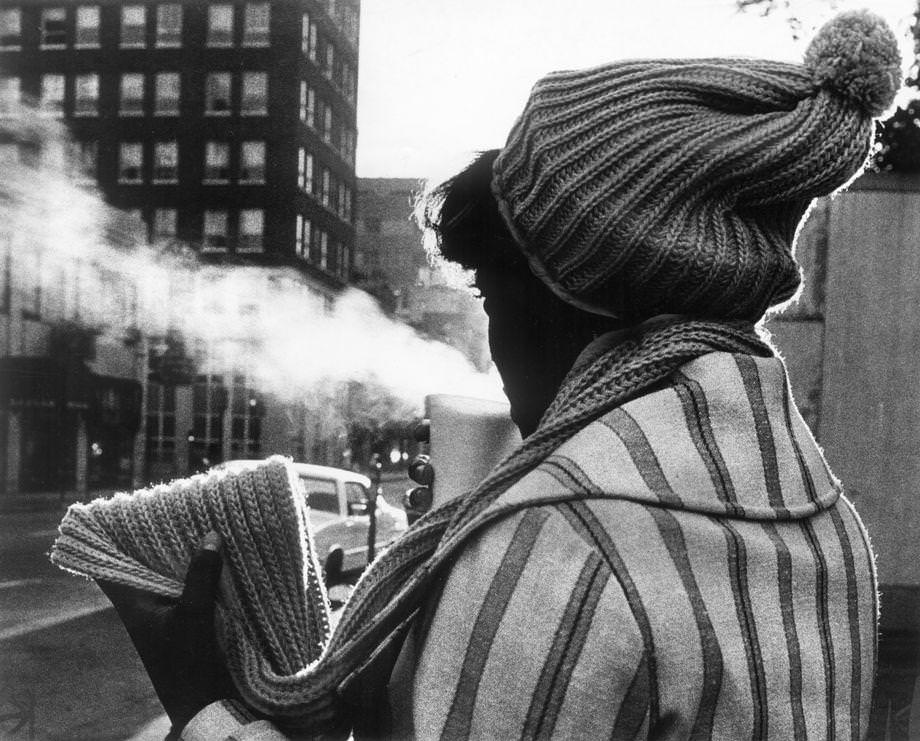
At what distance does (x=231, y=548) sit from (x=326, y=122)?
4320 mm

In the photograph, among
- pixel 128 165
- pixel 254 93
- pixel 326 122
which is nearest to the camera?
pixel 326 122

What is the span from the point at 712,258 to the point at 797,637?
11.8 inches

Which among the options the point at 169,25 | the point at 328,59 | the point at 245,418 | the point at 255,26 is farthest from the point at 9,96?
the point at 328,59

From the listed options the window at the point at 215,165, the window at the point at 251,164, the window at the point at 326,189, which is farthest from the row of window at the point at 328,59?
the window at the point at 215,165

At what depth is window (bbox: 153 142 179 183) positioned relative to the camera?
266 inches

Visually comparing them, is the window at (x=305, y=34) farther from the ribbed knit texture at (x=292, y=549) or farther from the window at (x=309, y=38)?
the ribbed knit texture at (x=292, y=549)

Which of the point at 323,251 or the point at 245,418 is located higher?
the point at 323,251

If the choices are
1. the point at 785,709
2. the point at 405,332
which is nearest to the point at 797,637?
the point at 785,709

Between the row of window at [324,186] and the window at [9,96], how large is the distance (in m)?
1.86

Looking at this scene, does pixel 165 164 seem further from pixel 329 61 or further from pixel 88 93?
pixel 329 61

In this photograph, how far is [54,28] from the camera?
470 centimetres

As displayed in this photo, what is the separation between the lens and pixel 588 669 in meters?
0.63

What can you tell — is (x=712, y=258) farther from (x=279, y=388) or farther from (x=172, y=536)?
(x=279, y=388)

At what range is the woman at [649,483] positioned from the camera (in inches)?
25.4
